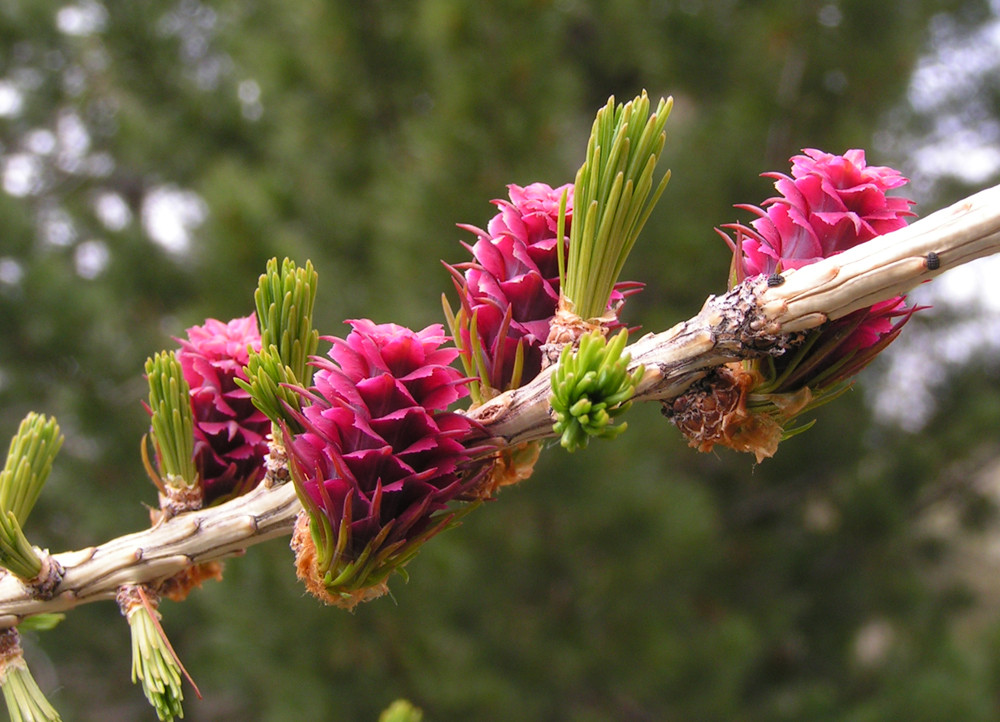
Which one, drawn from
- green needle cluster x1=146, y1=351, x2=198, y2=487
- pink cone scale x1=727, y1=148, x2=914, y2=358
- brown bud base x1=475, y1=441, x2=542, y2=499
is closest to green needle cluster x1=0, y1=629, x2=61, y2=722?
green needle cluster x1=146, y1=351, x2=198, y2=487

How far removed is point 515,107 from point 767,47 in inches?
28.7

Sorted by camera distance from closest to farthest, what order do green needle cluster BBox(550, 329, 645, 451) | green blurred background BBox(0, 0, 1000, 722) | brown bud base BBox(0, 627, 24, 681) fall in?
green needle cluster BBox(550, 329, 645, 451)
brown bud base BBox(0, 627, 24, 681)
green blurred background BBox(0, 0, 1000, 722)

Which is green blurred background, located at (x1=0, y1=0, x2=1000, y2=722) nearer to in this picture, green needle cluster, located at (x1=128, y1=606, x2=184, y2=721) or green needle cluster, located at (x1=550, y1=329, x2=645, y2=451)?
green needle cluster, located at (x1=128, y1=606, x2=184, y2=721)

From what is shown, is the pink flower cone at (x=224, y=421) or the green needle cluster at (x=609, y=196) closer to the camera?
the green needle cluster at (x=609, y=196)

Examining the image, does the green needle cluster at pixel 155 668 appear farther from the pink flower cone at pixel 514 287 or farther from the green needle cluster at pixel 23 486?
the pink flower cone at pixel 514 287

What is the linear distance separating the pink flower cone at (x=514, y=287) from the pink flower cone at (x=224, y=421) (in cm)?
13

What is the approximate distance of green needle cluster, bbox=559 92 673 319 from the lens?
0.31m

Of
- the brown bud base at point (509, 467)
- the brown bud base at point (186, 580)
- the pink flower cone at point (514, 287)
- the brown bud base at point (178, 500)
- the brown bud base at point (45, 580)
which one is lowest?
the brown bud base at point (186, 580)

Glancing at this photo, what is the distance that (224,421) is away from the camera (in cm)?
43

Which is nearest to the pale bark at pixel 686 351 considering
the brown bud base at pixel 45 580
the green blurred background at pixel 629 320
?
the brown bud base at pixel 45 580

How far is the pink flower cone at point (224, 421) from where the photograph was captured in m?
0.42

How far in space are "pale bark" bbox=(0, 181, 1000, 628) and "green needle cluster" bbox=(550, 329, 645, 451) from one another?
43 mm

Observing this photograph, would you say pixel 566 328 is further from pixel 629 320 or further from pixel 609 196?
pixel 629 320

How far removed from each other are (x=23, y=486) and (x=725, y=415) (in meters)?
0.36
